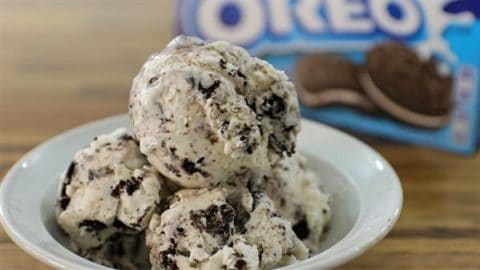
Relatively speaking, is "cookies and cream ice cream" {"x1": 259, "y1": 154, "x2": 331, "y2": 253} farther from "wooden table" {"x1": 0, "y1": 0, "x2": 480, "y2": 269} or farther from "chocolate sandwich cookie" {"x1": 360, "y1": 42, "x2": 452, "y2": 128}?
"chocolate sandwich cookie" {"x1": 360, "y1": 42, "x2": 452, "y2": 128}

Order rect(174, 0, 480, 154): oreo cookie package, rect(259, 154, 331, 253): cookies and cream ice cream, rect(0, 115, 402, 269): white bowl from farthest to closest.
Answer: rect(174, 0, 480, 154): oreo cookie package, rect(259, 154, 331, 253): cookies and cream ice cream, rect(0, 115, 402, 269): white bowl

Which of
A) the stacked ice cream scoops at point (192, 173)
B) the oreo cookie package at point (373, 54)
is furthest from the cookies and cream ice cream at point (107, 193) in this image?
the oreo cookie package at point (373, 54)

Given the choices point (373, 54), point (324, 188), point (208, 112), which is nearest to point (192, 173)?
point (208, 112)

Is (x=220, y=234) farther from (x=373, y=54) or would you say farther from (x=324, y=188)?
(x=373, y=54)

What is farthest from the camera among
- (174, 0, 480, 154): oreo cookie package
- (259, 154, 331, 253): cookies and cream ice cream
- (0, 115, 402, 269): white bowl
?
(174, 0, 480, 154): oreo cookie package

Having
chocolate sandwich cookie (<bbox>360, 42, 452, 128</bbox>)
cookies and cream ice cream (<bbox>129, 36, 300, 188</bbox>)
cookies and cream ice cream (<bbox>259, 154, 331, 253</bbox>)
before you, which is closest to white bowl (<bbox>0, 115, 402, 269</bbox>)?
cookies and cream ice cream (<bbox>259, 154, 331, 253</bbox>)

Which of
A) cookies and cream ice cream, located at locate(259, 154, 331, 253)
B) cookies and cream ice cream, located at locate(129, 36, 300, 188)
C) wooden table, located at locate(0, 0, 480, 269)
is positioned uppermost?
cookies and cream ice cream, located at locate(129, 36, 300, 188)

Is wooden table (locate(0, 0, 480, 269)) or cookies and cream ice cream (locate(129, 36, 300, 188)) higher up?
cookies and cream ice cream (locate(129, 36, 300, 188))

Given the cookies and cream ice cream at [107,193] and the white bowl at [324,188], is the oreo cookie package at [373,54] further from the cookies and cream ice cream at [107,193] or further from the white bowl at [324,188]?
the cookies and cream ice cream at [107,193]
